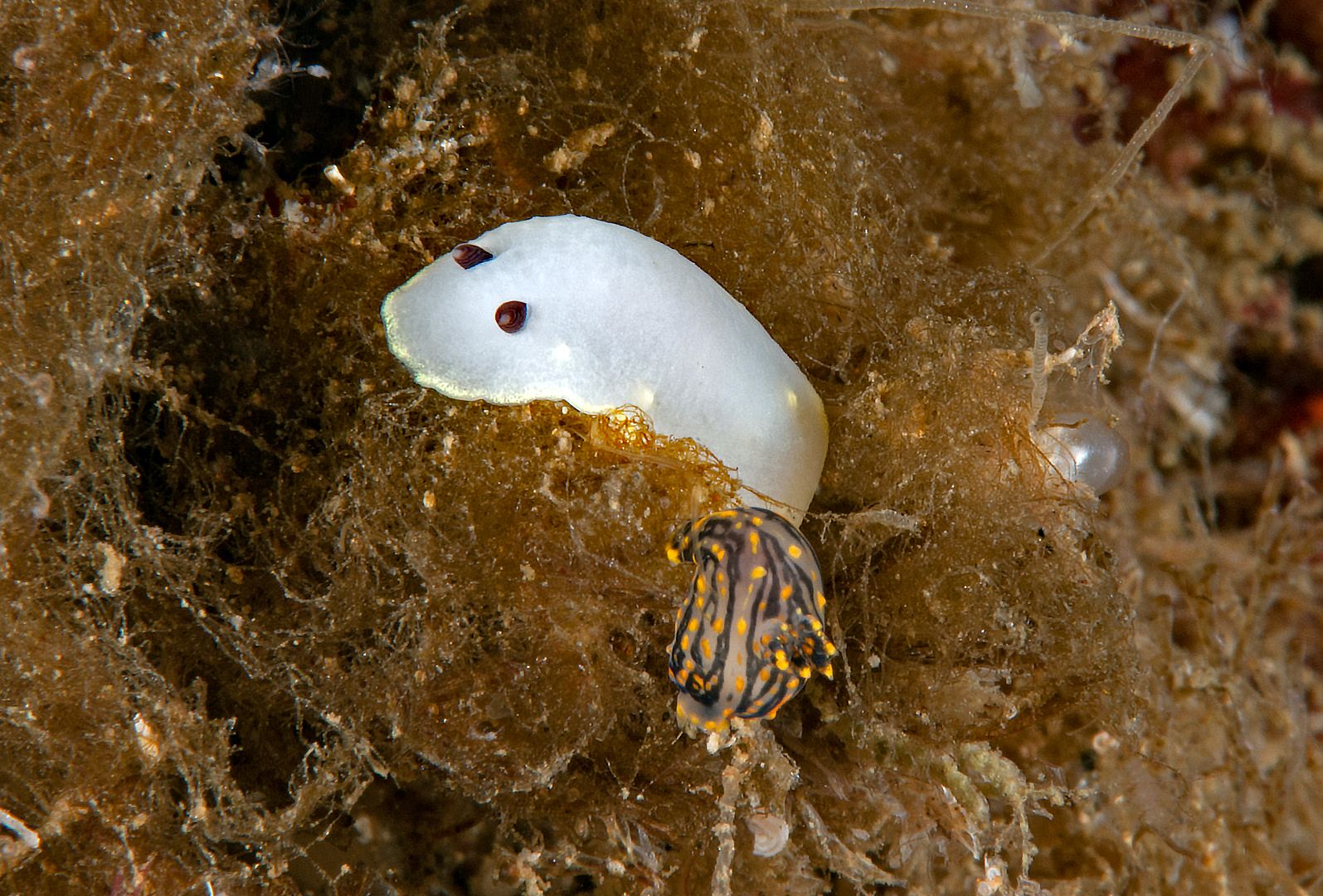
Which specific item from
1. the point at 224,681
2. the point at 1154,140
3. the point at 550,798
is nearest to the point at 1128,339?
the point at 1154,140

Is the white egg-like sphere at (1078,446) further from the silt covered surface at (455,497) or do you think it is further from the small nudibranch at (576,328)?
the small nudibranch at (576,328)

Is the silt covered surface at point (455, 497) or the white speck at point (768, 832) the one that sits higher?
the silt covered surface at point (455, 497)

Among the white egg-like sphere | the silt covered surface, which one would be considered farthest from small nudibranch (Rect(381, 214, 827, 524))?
the white egg-like sphere

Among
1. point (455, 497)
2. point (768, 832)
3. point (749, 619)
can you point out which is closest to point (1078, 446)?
point (749, 619)

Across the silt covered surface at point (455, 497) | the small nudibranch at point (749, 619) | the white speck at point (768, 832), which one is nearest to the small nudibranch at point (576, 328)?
the silt covered surface at point (455, 497)

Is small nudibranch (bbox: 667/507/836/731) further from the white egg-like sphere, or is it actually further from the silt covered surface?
the white egg-like sphere
